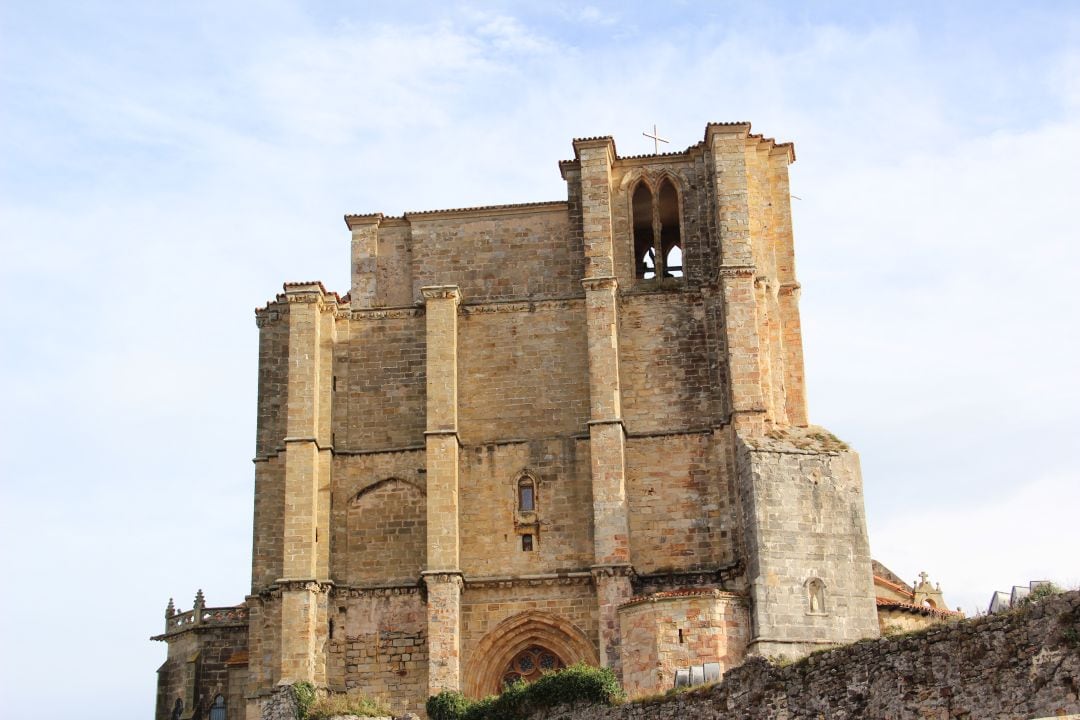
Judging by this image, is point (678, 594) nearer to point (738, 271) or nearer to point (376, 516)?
point (376, 516)

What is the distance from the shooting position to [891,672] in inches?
801

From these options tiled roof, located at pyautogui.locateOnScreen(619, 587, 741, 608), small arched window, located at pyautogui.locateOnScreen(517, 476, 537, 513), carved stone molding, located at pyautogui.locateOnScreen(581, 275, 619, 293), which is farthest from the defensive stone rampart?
carved stone molding, located at pyautogui.locateOnScreen(581, 275, 619, 293)

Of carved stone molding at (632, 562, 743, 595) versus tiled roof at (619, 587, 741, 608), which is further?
carved stone molding at (632, 562, 743, 595)

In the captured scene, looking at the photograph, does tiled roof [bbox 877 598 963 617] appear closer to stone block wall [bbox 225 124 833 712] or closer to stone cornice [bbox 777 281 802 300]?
stone block wall [bbox 225 124 833 712]

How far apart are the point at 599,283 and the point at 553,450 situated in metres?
3.80

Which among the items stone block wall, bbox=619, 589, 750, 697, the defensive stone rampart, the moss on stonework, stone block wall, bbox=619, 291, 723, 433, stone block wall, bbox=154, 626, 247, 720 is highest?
stone block wall, bbox=619, 291, 723, 433

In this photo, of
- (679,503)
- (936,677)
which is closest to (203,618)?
(679,503)

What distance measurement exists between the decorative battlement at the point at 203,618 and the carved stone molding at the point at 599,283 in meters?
12.4

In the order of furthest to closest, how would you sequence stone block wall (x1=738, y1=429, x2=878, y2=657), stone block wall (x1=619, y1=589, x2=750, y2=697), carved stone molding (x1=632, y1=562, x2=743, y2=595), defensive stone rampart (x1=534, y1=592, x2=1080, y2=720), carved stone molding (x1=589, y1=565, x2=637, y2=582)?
carved stone molding (x1=632, y1=562, x2=743, y2=595)
carved stone molding (x1=589, y1=565, x2=637, y2=582)
stone block wall (x1=738, y1=429, x2=878, y2=657)
stone block wall (x1=619, y1=589, x2=750, y2=697)
defensive stone rampart (x1=534, y1=592, x2=1080, y2=720)

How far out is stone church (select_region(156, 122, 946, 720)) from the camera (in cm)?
3506

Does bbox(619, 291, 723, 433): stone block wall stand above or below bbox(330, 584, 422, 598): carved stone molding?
above

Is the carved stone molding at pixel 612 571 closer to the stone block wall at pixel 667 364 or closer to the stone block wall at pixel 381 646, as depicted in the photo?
the stone block wall at pixel 667 364

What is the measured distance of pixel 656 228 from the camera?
3969cm

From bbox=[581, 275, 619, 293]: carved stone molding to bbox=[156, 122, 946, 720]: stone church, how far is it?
6 centimetres
